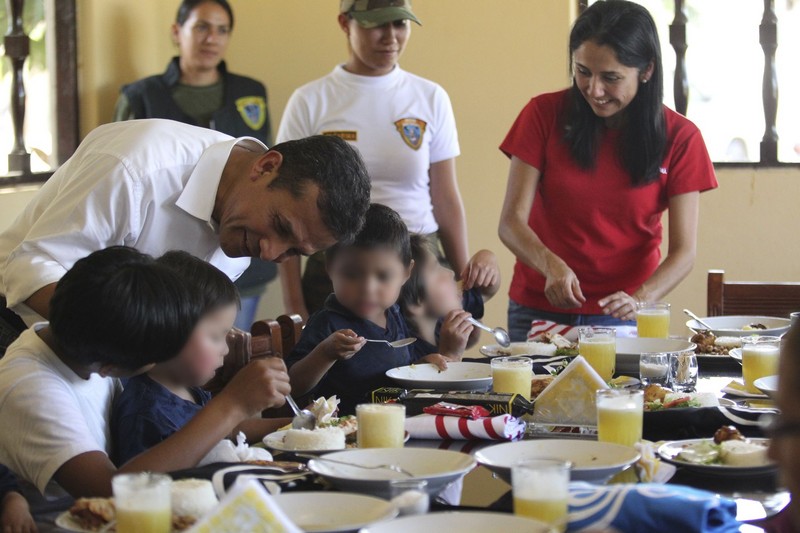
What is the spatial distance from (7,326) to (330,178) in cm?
75

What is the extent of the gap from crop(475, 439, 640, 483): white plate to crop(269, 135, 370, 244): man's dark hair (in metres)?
0.79

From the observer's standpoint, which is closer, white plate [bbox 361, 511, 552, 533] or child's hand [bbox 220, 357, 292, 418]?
white plate [bbox 361, 511, 552, 533]

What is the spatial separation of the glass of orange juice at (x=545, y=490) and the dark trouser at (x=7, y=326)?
4.40ft

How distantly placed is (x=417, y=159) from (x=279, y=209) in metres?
1.83

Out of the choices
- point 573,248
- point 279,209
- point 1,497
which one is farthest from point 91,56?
point 1,497

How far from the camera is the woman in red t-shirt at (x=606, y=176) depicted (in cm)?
320

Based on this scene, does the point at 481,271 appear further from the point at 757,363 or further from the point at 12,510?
the point at 12,510

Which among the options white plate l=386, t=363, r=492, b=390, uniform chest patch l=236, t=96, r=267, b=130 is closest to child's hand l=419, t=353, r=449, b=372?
white plate l=386, t=363, r=492, b=390

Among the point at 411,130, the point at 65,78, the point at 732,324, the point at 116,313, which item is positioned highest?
the point at 65,78

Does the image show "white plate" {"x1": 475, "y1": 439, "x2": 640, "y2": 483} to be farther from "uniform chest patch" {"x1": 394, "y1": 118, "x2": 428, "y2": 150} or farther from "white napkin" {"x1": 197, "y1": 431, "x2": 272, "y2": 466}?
"uniform chest patch" {"x1": 394, "y1": 118, "x2": 428, "y2": 150}

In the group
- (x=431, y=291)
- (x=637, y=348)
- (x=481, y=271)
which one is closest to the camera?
(x=637, y=348)

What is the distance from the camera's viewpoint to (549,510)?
1.28 m

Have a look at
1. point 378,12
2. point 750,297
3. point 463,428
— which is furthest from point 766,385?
point 378,12

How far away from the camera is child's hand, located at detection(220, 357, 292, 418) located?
1.77 meters
